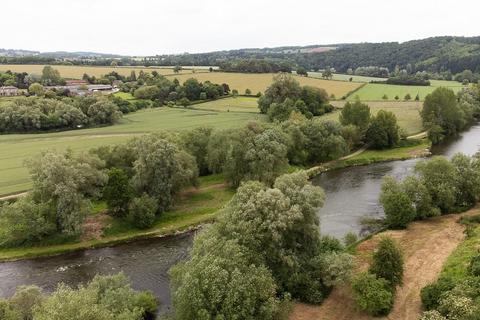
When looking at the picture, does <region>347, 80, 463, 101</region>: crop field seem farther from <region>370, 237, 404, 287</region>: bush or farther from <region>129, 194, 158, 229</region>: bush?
<region>370, 237, 404, 287</region>: bush

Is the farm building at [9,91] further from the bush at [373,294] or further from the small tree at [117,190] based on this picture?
the bush at [373,294]

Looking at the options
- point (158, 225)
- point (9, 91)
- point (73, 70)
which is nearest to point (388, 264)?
point (158, 225)

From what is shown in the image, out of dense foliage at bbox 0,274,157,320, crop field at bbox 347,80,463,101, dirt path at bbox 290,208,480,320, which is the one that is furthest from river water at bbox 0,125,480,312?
crop field at bbox 347,80,463,101

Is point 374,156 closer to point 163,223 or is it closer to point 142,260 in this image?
point 163,223

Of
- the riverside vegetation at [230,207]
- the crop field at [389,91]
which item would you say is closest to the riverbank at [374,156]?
the riverside vegetation at [230,207]

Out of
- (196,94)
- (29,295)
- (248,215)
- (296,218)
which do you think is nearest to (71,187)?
(29,295)

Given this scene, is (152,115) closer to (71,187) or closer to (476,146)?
(71,187)
